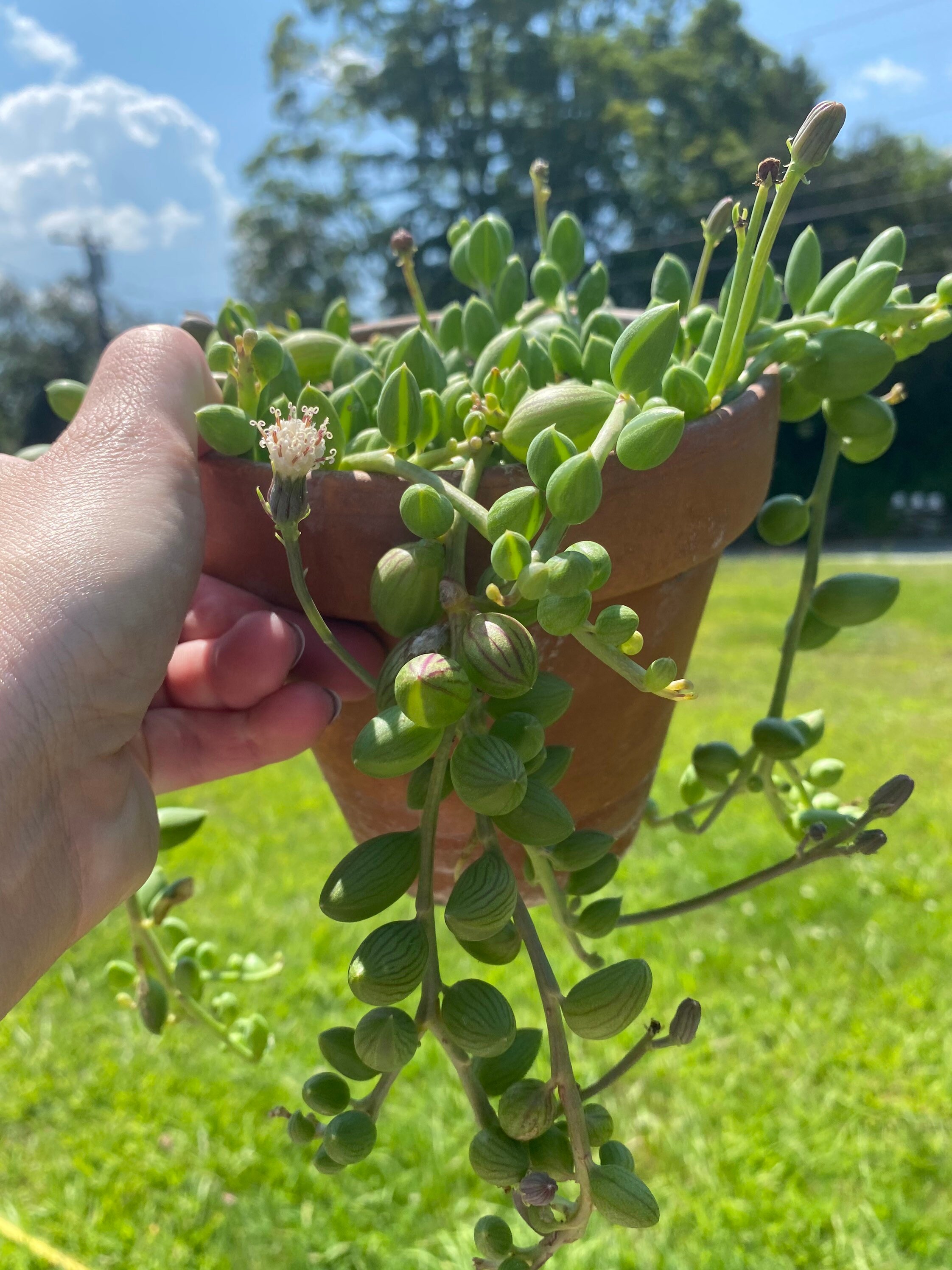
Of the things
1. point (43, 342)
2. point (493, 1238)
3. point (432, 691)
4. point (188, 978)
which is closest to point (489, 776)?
point (432, 691)

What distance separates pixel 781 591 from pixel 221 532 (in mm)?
4227

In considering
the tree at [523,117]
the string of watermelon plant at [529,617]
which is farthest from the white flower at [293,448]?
the tree at [523,117]

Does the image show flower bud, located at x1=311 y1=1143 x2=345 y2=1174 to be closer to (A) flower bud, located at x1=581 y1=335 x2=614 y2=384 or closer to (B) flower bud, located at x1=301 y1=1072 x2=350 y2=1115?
(B) flower bud, located at x1=301 y1=1072 x2=350 y2=1115

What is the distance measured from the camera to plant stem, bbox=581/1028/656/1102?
263mm

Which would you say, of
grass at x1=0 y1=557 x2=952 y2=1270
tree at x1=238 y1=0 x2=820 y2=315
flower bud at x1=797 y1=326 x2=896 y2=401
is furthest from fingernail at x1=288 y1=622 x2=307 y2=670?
tree at x1=238 y1=0 x2=820 y2=315

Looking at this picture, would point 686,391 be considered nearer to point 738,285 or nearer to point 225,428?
point 738,285

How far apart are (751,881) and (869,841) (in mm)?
59

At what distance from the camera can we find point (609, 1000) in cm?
25

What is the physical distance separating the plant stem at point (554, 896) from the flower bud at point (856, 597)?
0.15 m

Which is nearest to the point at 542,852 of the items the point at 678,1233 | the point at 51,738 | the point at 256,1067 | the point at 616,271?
the point at 51,738

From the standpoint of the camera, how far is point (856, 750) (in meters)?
2.18

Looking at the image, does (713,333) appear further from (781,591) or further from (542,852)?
(781,591)

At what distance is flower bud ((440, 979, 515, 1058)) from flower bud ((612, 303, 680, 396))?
0.58ft

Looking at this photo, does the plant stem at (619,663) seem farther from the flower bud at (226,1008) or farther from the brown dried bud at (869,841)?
the flower bud at (226,1008)
